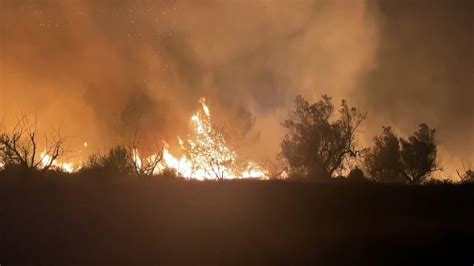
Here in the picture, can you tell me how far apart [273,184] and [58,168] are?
13.2 m

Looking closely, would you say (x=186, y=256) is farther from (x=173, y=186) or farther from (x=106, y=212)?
(x=173, y=186)

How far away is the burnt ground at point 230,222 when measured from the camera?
55.8ft

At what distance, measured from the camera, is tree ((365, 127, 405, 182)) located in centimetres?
4759

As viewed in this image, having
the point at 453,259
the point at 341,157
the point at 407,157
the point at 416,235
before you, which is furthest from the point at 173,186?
the point at 407,157

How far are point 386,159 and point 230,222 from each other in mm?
33233

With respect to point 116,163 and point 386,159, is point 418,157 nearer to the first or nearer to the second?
point 386,159

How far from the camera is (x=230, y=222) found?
20312 mm

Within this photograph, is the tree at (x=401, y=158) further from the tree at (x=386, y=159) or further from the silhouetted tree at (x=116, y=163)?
the silhouetted tree at (x=116, y=163)

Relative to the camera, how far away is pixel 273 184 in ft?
81.1

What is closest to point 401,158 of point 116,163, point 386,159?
point 386,159

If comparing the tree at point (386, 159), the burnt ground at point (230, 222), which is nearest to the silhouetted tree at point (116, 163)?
the burnt ground at point (230, 222)

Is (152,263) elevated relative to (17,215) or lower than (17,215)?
lower

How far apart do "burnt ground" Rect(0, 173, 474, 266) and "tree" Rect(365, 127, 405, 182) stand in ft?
73.1

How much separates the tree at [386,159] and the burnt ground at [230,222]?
22.3m
